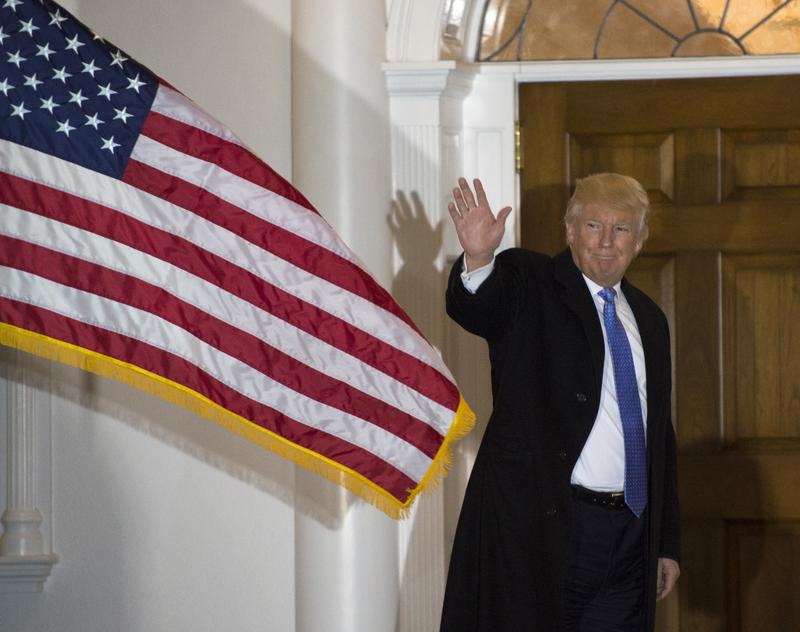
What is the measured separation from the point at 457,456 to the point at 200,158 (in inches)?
64.3

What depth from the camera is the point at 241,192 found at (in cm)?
334

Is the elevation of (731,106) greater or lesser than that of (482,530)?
greater

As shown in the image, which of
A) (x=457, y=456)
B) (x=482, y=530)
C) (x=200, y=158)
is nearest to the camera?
(x=200, y=158)

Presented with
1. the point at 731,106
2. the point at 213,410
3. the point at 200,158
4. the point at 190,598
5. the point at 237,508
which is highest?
the point at 731,106

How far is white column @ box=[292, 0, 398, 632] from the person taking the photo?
171 inches

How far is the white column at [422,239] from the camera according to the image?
4.45 metres

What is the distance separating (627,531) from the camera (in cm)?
351

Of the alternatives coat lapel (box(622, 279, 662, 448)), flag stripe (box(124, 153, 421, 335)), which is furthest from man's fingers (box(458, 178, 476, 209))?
coat lapel (box(622, 279, 662, 448))

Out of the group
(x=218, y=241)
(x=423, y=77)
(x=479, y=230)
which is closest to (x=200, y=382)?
(x=218, y=241)

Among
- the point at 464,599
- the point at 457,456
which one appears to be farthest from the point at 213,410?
the point at 457,456

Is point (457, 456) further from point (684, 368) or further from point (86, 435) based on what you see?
point (86, 435)

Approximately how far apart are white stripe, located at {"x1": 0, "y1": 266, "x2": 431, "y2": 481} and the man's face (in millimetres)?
682

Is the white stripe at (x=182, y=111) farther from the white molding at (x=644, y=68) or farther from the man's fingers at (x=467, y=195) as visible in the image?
the white molding at (x=644, y=68)

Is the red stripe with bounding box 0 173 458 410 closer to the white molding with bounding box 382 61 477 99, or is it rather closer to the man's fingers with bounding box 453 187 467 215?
the man's fingers with bounding box 453 187 467 215
